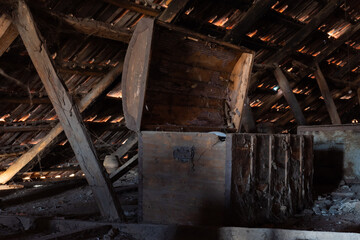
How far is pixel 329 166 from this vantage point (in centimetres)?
560

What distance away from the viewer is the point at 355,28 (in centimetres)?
797

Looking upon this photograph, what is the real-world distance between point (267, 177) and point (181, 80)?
146 centimetres

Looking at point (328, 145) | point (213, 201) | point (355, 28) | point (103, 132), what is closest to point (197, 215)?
point (213, 201)

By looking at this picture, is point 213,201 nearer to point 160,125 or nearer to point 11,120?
point 160,125

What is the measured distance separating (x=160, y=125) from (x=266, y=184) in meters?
1.23

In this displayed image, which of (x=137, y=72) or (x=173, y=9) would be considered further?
(x=173, y=9)

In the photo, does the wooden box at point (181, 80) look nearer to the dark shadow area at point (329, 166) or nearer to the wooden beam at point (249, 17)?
the wooden beam at point (249, 17)

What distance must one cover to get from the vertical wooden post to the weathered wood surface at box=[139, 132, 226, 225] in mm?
313

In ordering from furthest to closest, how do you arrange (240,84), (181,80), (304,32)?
1. (304,32)
2. (240,84)
3. (181,80)

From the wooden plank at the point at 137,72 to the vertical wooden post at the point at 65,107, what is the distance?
460 mm

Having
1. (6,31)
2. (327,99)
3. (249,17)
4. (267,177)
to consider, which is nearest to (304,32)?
(249,17)

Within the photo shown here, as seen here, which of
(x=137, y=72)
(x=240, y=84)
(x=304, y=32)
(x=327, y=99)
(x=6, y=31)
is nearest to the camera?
(x=137, y=72)

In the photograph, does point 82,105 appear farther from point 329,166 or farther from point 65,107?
point 329,166

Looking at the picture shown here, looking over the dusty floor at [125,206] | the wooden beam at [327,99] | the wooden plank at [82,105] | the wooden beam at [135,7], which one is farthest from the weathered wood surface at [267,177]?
the wooden beam at [327,99]
